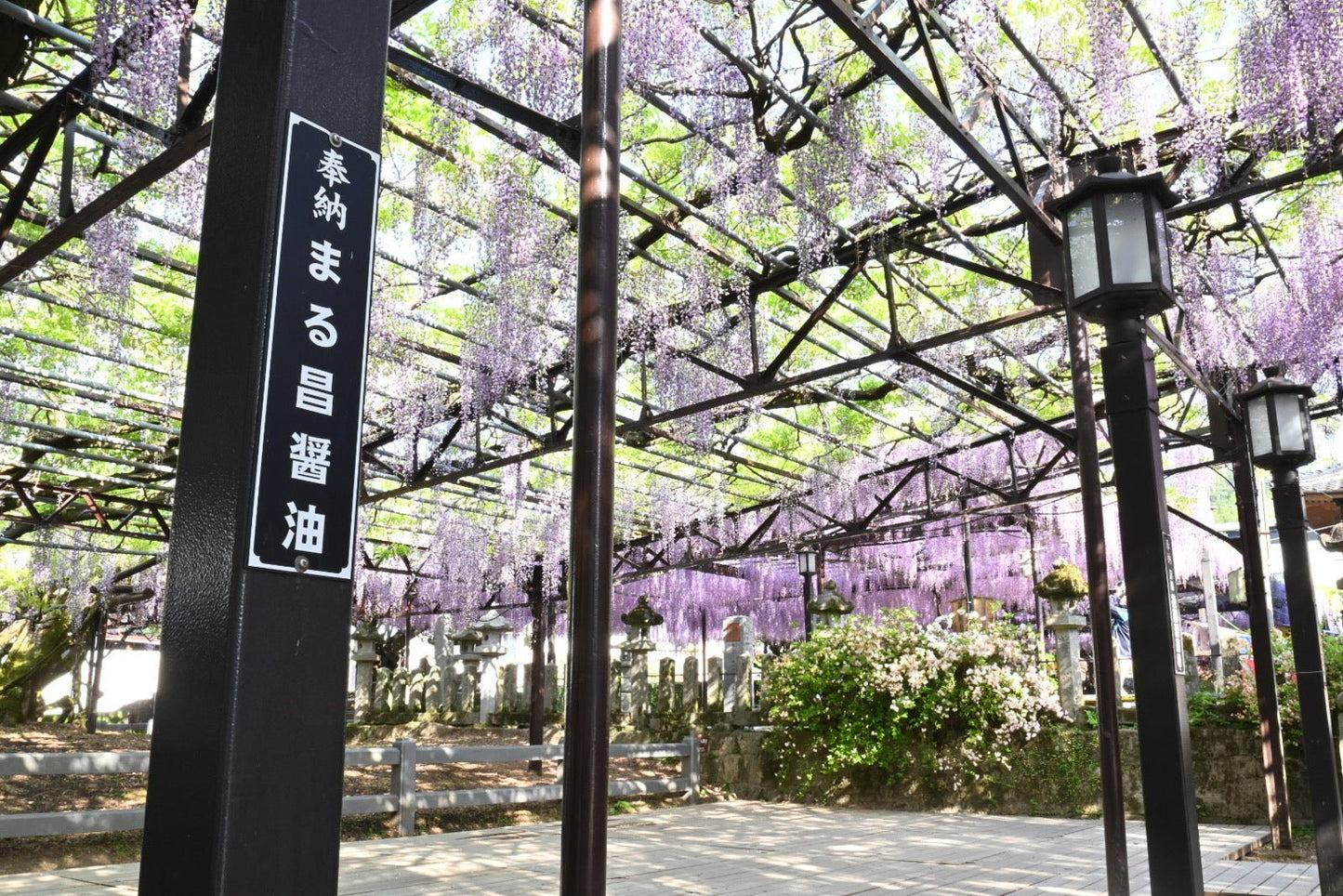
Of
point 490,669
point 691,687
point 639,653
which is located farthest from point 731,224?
point 490,669

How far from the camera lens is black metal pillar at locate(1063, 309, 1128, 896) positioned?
4270 millimetres

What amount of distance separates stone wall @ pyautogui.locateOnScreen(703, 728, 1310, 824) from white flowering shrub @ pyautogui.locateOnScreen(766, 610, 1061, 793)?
0.13 meters

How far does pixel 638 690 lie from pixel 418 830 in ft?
15.2

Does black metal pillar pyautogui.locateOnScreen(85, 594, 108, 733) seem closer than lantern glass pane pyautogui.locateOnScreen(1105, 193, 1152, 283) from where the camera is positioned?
No

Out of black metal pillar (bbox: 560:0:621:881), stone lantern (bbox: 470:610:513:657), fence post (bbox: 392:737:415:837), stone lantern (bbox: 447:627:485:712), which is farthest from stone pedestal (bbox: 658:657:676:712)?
black metal pillar (bbox: 560:0:621:881)

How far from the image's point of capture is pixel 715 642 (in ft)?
79.9

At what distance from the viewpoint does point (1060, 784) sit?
26.6 ft

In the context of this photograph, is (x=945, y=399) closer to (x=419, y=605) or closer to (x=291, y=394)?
(x=291, y=394)

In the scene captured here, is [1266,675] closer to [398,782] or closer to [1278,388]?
[1278,388]

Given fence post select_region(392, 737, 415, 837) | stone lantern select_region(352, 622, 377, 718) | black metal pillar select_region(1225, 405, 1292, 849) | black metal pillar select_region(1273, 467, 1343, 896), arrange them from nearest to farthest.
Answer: black metal pillar select_region(1273, 467, 1343, 896), black metal pillar select_region(1225, 405, 1292, 849), fence post select_region(392, 737, 415, 837), stone lantern select_region(352, 622, 377, 718)

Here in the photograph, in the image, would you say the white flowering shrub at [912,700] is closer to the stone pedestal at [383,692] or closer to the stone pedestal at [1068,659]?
the stone pedestal at [1068,659]

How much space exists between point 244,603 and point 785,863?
4914 mm

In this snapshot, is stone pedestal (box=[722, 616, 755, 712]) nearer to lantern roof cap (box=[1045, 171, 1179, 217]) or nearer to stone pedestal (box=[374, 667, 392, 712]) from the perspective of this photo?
lantern roof cap (box=[1045, 171, 1179, 217])

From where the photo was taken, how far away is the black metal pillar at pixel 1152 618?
258cm
